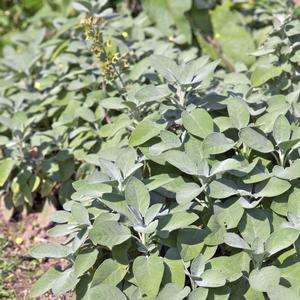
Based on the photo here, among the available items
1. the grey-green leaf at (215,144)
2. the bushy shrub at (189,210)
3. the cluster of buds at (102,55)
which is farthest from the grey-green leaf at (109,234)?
the cluster of buds at (102,55)

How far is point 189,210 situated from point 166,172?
0.28 metres

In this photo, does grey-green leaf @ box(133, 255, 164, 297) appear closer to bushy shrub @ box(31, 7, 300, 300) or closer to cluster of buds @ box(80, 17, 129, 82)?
bushy shrub @ box(31, 7, 300, 300)

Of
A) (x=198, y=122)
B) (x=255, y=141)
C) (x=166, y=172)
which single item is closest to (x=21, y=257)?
(x=166, y=172)

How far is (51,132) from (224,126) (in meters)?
1.12

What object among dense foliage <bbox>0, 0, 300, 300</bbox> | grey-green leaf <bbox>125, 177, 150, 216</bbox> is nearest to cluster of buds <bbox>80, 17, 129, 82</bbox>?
dense foliage <bbox>0, 0, 300, 300</bbox>

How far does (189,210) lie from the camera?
2285 mm

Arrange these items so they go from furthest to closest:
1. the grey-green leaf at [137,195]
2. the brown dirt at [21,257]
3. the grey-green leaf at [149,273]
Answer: the brown dirt at [21,257]
the grey-green leaf at [137,195]
the grey-green leaf at [149,273]

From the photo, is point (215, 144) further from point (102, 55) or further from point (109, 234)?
point (102, 55)

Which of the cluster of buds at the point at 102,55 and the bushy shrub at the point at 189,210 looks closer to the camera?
the bushy shrub at the point at 189,210

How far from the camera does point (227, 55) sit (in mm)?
4195

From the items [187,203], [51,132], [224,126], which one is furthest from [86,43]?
[187,203]

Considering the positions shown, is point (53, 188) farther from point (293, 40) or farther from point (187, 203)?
point (293, 40)

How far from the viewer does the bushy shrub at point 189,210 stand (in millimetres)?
2078

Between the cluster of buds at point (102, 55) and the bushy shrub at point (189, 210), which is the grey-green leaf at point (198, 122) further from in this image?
the cluster of buds at point (102, 55)
